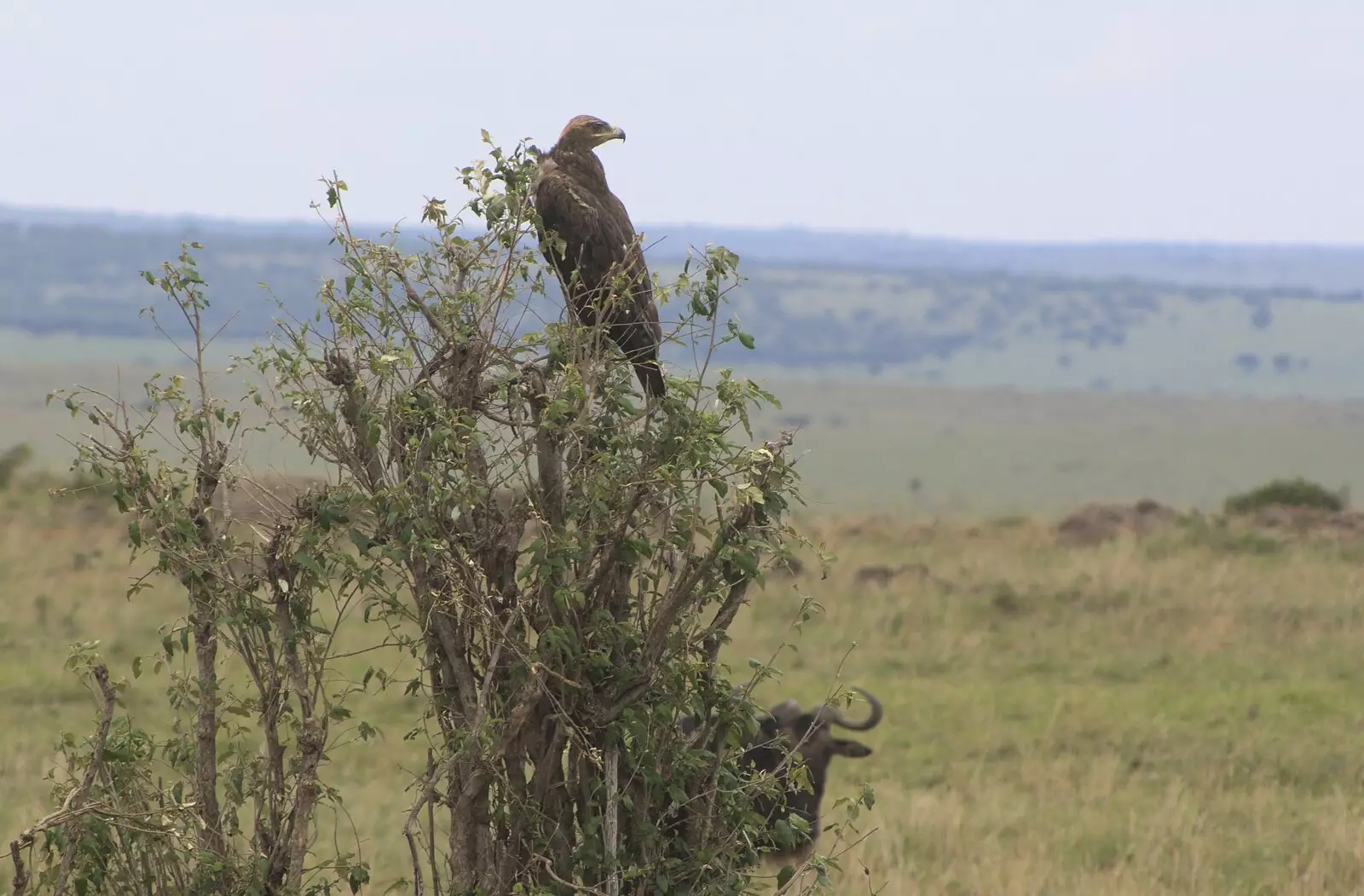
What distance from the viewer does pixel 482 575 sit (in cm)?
416

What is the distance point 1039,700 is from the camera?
1146 centimetres

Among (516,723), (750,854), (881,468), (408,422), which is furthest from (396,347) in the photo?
(881,468)

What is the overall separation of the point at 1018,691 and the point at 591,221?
23.6ft

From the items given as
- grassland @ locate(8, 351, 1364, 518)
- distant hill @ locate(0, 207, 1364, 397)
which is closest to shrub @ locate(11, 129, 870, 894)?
grassland @ locate(8, 351, 1364, 518)

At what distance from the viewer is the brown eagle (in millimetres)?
5180

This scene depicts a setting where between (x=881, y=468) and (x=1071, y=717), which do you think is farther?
(x=881, y=468)

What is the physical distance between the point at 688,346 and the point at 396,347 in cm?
76

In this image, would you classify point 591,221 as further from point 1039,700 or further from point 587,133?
point 1039,700

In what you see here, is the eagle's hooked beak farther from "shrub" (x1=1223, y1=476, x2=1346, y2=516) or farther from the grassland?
the grassland

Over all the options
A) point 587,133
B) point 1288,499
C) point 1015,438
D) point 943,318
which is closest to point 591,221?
point 587,133

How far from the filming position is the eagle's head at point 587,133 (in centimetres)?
568

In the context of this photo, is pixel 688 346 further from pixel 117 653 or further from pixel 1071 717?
pixel 117 653

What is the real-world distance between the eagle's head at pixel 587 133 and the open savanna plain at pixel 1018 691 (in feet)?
6.70

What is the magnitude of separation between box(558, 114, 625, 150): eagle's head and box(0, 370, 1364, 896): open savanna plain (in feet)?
6.70
